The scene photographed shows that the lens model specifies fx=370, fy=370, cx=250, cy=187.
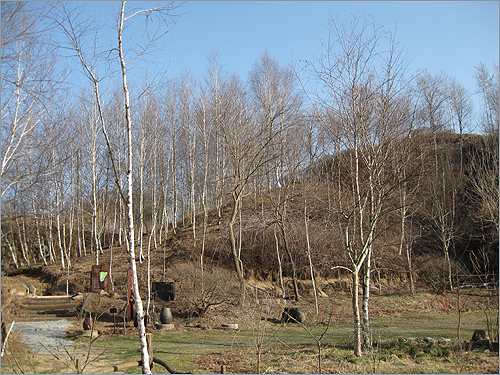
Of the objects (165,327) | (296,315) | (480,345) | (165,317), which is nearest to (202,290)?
(165,317)

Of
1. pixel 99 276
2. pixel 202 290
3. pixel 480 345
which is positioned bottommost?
pixel 480 345

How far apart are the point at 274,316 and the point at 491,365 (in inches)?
344

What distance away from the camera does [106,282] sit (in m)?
17.4

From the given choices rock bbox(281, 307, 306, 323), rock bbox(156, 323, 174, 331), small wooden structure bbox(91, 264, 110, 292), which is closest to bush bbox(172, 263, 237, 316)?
rock bbox(156, 323, 174, 331)

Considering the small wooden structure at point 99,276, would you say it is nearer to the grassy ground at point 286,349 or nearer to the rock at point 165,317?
the grassy ground at point 286,349

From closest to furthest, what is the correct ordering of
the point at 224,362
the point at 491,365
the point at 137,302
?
the point at 137,302, the point at 491,365, the point at 224,362

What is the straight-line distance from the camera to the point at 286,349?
9367mm

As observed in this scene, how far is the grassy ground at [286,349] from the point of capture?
7285 mm

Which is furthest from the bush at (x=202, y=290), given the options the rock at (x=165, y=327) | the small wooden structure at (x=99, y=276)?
the small wooden structure at (x=99, y=276)

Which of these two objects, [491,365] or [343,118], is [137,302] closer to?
[343,118]

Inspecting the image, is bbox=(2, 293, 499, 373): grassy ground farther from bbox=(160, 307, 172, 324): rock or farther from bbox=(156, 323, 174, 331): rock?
bbox=(160, 307, 172, 324): rock

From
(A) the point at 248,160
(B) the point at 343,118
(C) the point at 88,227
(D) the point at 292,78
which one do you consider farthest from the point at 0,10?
(C) the point at 88,227

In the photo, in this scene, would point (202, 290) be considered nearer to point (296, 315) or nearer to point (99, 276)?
point (296, 315)

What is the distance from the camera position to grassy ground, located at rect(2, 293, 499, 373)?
23.9 feet
